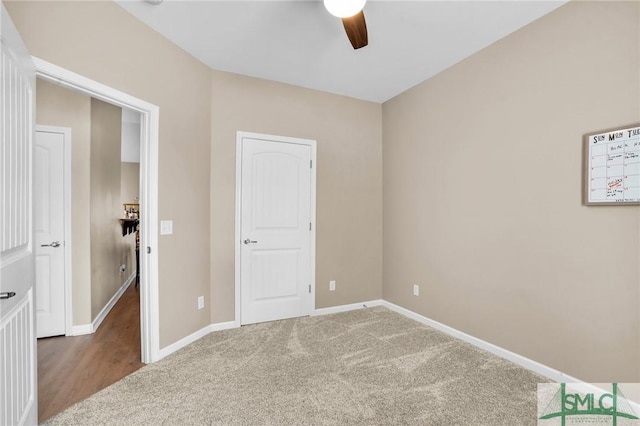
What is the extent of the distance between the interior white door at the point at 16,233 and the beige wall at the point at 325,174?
158cm

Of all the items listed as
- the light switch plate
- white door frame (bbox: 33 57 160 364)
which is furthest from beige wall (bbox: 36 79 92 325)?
the light switch plate

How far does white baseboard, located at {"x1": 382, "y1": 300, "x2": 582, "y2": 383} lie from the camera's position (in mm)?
2185

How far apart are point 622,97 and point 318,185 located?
261 centimetres

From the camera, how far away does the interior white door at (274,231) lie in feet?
10.8

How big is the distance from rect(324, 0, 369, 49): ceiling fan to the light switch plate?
203 cm

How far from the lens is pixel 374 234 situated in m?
3.99

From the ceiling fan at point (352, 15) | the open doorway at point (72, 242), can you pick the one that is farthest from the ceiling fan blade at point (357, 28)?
the open doorway at point (72, 242)

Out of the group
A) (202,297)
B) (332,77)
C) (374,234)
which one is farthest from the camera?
(374,234)

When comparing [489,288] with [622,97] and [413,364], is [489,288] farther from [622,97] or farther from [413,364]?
[622,97]

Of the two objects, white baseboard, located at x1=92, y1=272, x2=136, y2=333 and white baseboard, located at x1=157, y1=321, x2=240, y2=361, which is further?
white baseboard, located at x1=92, y1=272, x2=136, y2=333

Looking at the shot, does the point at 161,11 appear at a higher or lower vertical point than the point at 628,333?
higher

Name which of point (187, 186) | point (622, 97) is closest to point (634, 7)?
point (622, 97)
